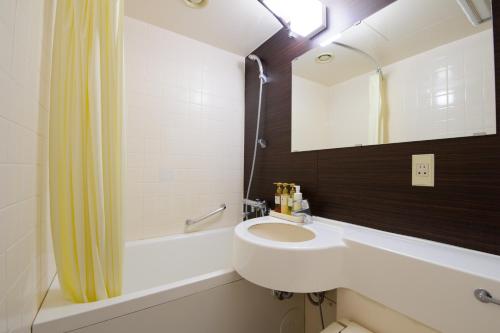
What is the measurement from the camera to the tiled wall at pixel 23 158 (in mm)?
472

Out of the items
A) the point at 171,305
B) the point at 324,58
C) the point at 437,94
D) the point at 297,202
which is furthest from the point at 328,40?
the point at 171,305

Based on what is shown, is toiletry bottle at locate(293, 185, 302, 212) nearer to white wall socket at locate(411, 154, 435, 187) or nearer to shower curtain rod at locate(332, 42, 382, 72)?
white wall socket at locate(411, 154, 435, 187)

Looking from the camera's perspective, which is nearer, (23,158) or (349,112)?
(23,158)

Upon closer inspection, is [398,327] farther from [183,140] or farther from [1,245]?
[183,140]

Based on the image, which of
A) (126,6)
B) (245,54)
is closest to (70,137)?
(126,6)

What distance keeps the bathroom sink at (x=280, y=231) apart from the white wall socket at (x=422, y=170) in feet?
1.77

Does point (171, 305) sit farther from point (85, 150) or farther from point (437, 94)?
point (437, 94)

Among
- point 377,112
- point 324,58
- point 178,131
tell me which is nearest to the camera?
point 377,112

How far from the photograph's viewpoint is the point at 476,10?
736 mm

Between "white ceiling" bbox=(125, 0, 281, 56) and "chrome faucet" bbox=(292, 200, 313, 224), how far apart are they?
124 centimetres

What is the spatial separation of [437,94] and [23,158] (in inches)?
54.8

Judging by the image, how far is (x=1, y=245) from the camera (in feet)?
1.49

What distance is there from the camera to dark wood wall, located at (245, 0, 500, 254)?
0.70 m

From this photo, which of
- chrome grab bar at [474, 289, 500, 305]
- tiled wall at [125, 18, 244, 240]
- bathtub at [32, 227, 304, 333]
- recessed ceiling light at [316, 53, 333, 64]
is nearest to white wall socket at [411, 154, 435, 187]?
chrome grab bar at [474, 289, 500, 305]
